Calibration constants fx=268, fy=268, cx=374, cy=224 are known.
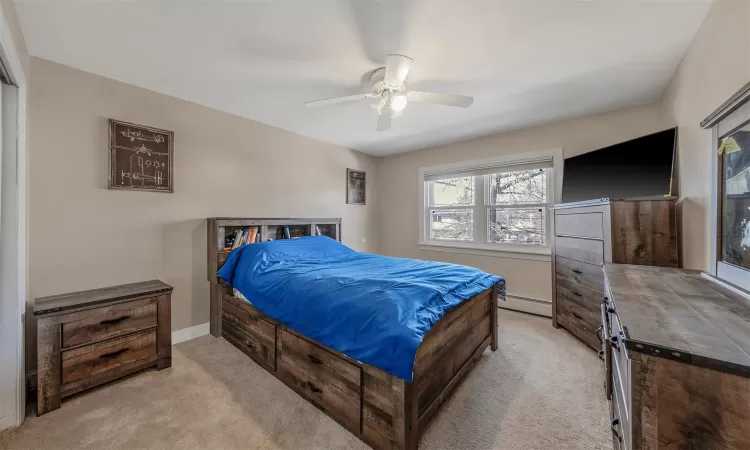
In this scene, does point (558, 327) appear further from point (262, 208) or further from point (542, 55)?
point (262, 208)

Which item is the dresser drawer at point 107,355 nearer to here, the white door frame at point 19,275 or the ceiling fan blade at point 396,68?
the white door frame at point 19,275

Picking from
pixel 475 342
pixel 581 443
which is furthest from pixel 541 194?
pixel 581 443

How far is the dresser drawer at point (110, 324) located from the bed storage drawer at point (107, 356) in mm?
47

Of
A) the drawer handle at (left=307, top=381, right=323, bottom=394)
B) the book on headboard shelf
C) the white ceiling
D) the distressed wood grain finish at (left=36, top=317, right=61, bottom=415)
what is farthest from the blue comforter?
the white ceiling

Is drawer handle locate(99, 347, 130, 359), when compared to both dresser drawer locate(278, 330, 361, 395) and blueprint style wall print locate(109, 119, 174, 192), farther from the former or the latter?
blueprint style wall print locate(109, 119, 174, 192)

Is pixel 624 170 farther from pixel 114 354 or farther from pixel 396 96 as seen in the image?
pixel 114 354

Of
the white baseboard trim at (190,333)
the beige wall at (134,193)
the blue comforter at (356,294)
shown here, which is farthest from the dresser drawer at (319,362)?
the beige wall at (134,193)

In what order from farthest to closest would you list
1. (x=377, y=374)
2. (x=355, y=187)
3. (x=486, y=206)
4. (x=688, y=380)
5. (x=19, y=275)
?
(x=355, y=187), (x=486, y=206), (x=19, y=275), (x=377, y=374), (x=688, y=380)

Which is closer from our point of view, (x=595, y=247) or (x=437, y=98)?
(x=437, y=98)

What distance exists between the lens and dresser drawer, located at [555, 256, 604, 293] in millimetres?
2260

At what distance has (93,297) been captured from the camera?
6.23 feet

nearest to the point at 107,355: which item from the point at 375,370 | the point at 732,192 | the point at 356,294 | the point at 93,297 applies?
the point at 93,297

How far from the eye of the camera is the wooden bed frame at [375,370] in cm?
134

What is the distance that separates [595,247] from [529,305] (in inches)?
54.7
